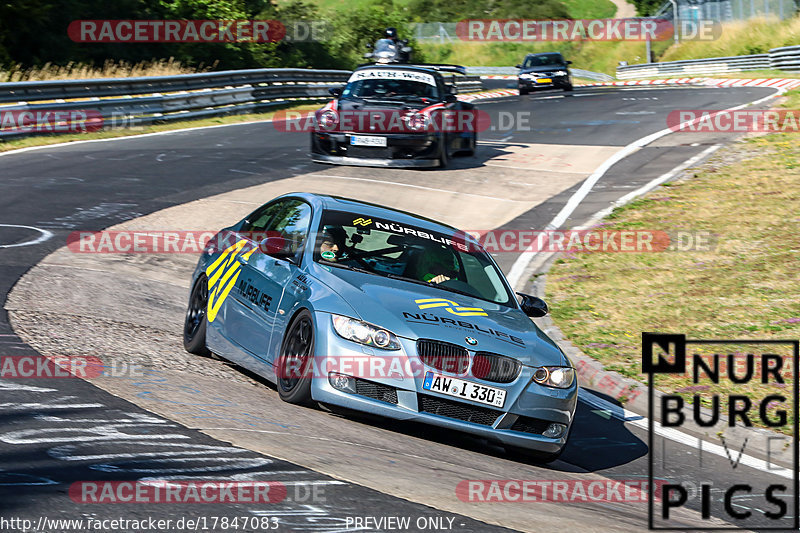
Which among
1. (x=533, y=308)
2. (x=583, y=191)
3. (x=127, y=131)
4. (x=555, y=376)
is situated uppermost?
(x=127, y=131)

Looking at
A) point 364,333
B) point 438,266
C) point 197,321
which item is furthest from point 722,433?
point 197,321

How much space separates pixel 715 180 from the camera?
60.5ft

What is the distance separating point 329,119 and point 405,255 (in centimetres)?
1133

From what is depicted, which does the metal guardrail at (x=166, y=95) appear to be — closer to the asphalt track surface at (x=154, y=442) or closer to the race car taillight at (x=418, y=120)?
the asphalt track surface at (x=154, y=442)

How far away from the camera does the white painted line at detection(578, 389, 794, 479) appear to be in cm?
743

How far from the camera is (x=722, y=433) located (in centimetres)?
802

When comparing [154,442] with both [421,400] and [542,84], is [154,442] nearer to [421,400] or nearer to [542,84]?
[421,400]

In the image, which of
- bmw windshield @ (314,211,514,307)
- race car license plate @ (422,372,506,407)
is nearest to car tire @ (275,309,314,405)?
bmw windshield @ (314,211,514,307)

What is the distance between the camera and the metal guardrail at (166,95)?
21.6 m

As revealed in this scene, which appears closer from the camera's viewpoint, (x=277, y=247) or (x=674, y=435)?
(x=277, y=247)

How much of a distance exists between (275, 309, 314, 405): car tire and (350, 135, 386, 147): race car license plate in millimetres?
11841

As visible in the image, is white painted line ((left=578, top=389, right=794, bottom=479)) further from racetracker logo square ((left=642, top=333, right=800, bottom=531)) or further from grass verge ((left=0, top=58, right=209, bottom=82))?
grass verge ((left=0, top=58, right=209, bottom=82))

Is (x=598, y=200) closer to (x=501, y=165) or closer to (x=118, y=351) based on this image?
(x=501, y=165)

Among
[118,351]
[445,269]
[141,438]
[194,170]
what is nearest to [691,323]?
[445,269]
